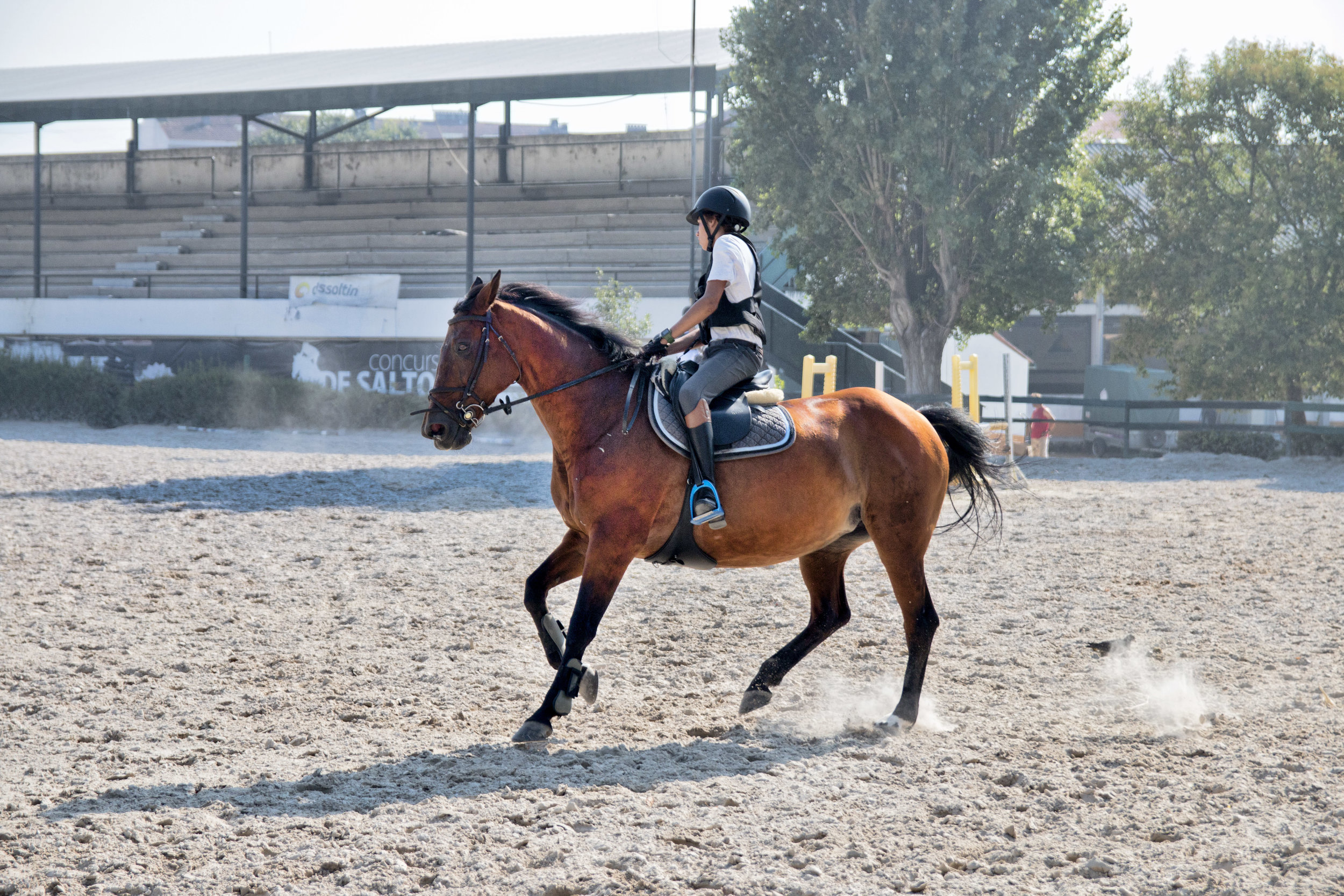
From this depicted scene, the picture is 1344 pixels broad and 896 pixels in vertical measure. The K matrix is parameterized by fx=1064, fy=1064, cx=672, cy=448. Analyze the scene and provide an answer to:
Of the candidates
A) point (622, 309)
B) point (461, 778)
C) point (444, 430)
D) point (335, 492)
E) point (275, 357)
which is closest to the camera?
point (461, 778)

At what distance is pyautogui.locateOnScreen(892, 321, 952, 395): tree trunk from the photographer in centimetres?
2162

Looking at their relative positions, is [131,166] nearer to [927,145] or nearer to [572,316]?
[927,145]

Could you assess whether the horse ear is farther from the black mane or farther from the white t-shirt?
the white t-shirt

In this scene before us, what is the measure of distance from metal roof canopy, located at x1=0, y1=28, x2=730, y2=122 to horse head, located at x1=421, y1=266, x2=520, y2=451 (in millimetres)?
18404

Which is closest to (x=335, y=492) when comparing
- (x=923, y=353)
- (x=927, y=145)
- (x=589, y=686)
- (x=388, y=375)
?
(x=589, y=686)

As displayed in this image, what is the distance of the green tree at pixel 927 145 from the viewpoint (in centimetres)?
1939

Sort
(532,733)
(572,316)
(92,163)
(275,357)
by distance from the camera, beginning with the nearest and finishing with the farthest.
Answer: (532,733), (572,316), (275,357), (92,163)

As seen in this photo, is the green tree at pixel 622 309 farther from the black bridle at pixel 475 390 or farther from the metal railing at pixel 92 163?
the metal railing at pixel 92 163

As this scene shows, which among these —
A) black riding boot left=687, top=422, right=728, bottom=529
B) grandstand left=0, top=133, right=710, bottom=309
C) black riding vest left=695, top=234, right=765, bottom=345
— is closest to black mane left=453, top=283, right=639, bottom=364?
black riding vest left=695, top=234, right=765, bottom=345

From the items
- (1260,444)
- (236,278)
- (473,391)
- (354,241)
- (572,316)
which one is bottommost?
(1260,444)

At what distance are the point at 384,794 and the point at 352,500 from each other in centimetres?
849

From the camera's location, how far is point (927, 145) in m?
19.4

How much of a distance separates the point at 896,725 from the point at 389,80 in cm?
2389

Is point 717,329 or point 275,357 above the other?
point 717,329
